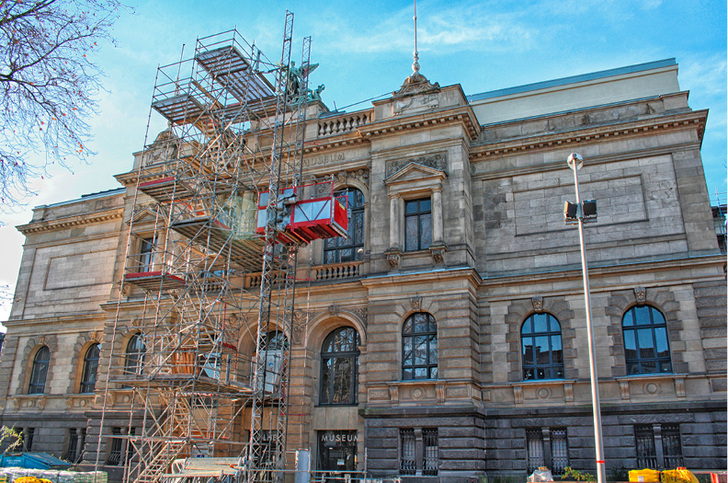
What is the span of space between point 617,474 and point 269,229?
1560 cm

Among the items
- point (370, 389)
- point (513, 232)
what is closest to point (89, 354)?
point (370, 389)

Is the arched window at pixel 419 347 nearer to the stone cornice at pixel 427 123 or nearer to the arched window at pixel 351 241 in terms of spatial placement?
the arched window at pixel 351 241

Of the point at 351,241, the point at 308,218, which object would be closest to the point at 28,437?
the point at 351,241

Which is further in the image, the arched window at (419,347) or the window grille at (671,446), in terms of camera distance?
the arched window at (419,347)

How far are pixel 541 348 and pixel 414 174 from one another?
875 centimetres

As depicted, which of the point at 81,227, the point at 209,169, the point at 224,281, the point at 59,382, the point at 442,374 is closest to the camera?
the point at 442,374

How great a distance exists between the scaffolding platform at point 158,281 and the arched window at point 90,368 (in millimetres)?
9304

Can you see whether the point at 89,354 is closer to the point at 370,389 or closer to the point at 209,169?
the point at 209,169

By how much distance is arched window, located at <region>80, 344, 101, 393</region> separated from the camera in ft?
109

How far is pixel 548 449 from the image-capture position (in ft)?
75.7

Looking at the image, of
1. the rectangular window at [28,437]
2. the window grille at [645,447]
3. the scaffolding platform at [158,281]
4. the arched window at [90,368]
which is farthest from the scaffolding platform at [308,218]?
the rectangular window at [28,437]

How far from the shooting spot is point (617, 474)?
21.7 metres

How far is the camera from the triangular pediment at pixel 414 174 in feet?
86.0

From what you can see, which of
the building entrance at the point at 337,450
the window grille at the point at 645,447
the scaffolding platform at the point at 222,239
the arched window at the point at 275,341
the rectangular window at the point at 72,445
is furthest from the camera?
the rectangular window at the point at 72,445
